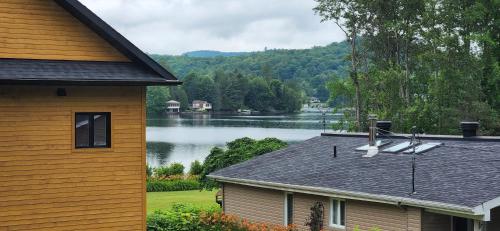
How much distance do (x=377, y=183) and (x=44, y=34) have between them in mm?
10610

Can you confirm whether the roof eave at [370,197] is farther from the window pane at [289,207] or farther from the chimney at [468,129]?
the chimney at [468,129]

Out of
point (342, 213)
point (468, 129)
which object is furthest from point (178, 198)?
point (468, 129)

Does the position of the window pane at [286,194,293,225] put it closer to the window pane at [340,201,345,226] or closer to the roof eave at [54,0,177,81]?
the window pane at [340,201,345,226]

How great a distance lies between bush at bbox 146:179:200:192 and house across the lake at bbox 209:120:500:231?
17.2 metres

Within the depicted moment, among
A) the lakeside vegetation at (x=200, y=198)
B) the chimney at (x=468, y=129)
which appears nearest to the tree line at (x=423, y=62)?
the lakeside vegetation at (x=200, y=198)

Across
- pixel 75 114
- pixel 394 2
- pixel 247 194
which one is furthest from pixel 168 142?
pixel 75 114

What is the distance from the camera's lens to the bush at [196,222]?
2450 centimetres

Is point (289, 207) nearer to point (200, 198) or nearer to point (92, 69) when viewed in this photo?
point (92, 69)

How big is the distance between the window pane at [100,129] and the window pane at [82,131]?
256mm

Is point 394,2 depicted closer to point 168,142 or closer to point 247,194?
point 247,194

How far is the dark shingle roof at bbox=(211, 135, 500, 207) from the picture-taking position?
21250 mm

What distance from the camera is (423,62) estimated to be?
2082 inches

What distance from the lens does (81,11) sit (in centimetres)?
2088

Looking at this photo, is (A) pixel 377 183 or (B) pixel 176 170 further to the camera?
(B) pixel 176 170
